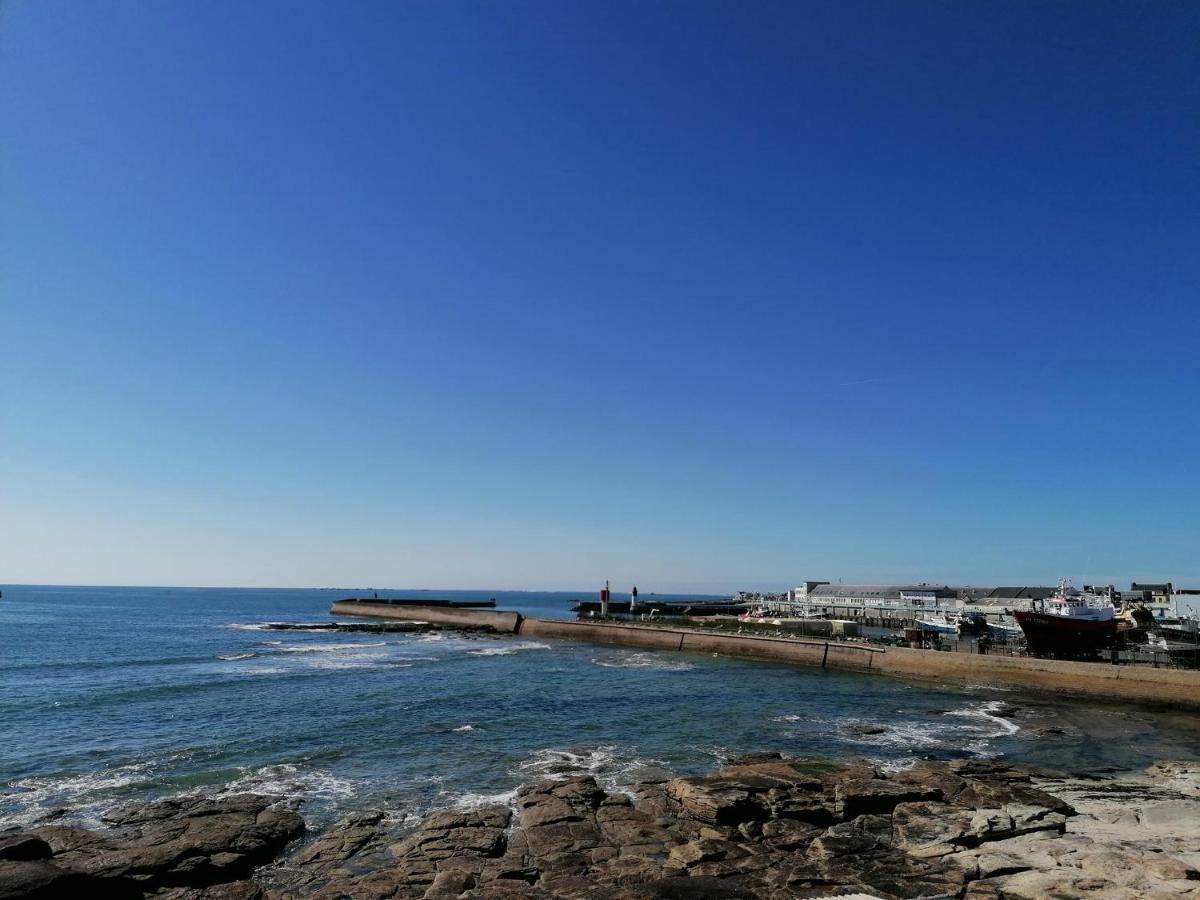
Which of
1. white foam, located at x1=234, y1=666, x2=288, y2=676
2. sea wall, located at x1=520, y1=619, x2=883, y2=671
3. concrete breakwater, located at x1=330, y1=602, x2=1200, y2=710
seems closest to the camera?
concrete breakwater, located at x1=330, y1=602, x2=1200, y2=710

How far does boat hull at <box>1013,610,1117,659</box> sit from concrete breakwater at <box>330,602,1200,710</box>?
757 centimetres

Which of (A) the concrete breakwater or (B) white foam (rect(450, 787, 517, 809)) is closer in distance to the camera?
(B) white foam (rect(450, 787, 517, 809))

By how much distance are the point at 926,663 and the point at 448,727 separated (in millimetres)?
31319

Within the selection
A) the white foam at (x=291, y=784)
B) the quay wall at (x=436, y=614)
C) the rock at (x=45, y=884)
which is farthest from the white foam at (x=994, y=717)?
the quay wall at (x=436, y=614)

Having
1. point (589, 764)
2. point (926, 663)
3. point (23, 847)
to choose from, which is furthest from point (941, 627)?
point (23, 847)

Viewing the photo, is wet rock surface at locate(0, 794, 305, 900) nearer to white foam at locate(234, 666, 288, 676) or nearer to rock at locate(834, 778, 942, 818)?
rock at locate(834, 778, 942, 818)

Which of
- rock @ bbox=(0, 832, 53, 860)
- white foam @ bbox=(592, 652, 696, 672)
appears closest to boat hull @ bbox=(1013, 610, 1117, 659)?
white foam @ bbox=(592, 652, 696, 672)

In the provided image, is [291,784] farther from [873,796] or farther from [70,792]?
[873,796]

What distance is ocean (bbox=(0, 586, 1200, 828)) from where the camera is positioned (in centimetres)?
1962

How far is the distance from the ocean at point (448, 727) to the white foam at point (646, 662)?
102 centimetres

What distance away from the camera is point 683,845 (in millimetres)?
14023

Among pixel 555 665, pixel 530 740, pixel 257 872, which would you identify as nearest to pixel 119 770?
pixel 257 872

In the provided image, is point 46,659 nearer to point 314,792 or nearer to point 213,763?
point 213,763

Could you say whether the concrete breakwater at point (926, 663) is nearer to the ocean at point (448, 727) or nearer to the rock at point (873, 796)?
the ocean at point (448, 727)
